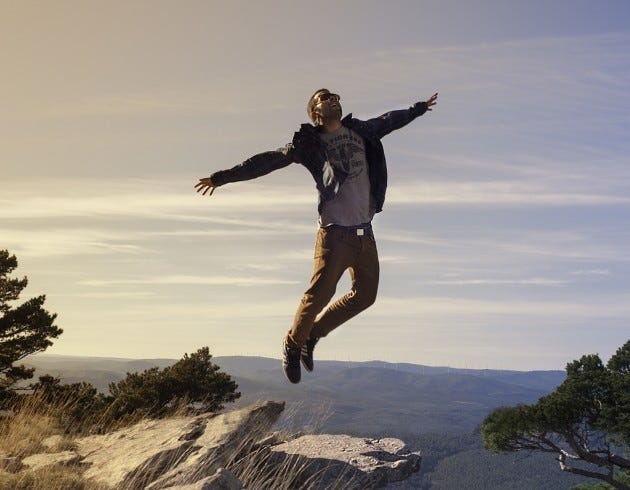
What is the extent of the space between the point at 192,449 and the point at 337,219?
2.96m

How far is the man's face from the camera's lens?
22.3 feet

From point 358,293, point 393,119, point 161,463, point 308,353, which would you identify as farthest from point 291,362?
point 393,119

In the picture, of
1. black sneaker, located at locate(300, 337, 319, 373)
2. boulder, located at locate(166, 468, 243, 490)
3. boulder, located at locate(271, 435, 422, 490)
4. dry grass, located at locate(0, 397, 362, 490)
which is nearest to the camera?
boulder, located at locate(166, 468, 243, 490)

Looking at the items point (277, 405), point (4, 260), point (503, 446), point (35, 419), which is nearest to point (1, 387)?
point (4, 260)

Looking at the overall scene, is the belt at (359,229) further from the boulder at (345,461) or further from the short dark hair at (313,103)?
the boulder at (345,461)

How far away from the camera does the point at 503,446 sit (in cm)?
3744

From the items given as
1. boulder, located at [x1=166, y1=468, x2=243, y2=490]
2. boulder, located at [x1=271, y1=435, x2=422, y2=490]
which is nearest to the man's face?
boulder, located at [x1=166, y1=468, x2=243, y2=490]

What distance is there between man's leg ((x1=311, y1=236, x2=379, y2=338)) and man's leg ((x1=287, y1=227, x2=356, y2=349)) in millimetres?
143

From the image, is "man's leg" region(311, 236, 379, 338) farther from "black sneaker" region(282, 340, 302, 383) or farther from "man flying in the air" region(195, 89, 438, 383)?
"black sneaker" region(282, 340, 302, 383)

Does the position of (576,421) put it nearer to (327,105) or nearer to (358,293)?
(358,293)

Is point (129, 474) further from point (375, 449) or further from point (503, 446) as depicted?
point (503, 446)

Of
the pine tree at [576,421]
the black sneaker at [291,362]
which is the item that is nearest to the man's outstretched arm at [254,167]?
the black sneaker at [291,362]

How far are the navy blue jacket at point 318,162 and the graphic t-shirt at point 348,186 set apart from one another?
0.06m

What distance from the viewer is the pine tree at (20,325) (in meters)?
23.8
